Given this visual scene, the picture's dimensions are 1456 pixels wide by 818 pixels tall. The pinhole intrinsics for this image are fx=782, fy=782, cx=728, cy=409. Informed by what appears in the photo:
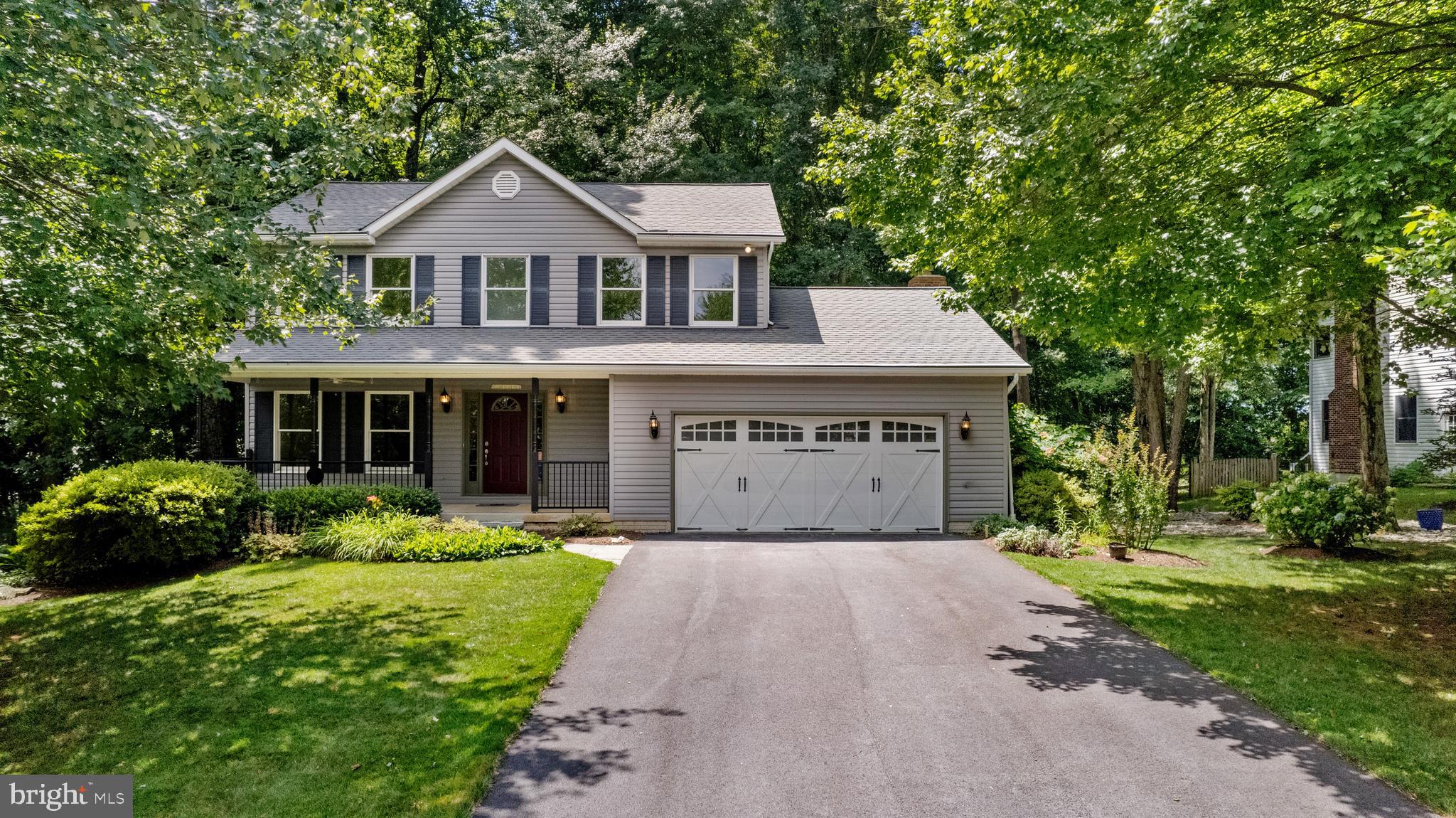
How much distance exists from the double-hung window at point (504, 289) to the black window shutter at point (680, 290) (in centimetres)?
300

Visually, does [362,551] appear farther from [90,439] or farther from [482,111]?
[482,111]

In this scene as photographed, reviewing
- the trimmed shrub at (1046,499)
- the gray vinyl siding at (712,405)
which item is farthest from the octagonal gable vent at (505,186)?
the trimmed shrub at (1046,499)

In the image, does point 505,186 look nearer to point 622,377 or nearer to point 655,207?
point 655,207

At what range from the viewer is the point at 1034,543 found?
12008 millimetres

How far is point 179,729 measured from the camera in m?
5.36

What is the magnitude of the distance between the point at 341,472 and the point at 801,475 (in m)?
9.17

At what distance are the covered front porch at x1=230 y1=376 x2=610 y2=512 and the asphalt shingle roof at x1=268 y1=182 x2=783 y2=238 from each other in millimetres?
3428

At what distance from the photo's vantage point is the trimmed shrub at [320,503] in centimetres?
1215

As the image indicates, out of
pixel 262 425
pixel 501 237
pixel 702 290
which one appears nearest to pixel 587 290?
pixel 501 237

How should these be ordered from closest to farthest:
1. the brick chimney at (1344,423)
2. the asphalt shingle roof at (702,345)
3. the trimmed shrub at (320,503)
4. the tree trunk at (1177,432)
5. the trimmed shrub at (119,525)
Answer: the trimmed shrub at (119,525)
the trimmed shrub at (320,503)
the asphalt shingle roof at (702,345)
the tree trunk at (1177,432)
the brick chimney at (1344,423)

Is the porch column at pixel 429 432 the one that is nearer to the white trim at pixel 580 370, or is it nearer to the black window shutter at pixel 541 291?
the white trim at pixel 580 370

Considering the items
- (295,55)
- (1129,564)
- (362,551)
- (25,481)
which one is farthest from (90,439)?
(1129,564)

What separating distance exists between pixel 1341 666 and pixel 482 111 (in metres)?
25.8

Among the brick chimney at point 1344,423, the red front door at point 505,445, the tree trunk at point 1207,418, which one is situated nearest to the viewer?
the red front door at point 505,445
